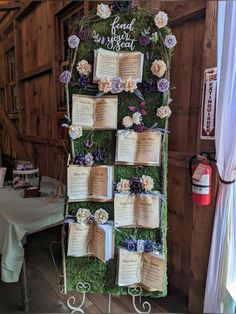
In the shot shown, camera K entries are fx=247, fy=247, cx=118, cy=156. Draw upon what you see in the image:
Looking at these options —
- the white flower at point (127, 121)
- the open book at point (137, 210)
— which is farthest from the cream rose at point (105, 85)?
the open book at point (137, 210)

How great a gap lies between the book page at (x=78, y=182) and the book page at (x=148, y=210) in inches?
11.1

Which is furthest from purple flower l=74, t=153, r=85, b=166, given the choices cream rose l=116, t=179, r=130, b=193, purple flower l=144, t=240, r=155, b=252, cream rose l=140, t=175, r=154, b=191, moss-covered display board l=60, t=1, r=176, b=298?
purple flower l=144, t=240, r=155, b=252

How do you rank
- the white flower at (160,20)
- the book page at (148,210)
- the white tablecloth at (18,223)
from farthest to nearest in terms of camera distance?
the white tablecloth at (18,223)
the book page at (148,210)
the white flower at (160,20)

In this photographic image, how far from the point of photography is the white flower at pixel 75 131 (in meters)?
1.25

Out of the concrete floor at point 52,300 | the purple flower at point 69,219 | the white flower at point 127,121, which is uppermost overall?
the white flower at point 127,121

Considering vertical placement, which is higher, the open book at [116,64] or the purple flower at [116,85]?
the open book at [116,64]

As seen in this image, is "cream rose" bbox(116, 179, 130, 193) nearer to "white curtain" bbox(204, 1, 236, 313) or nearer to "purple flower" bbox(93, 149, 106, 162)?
"purple flower" bbox(93, 149, 106, 162)

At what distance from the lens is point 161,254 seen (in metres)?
1.31

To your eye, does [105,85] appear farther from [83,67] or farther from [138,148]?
[138,148]

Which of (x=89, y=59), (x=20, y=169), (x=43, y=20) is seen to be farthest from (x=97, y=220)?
(x=43, y=20)

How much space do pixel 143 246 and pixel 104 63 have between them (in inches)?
38.2

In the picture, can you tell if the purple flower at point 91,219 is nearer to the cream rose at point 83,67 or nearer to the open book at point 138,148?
the open book at point 138,148

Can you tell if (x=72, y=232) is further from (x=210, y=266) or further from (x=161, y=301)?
(x=161, y=301)

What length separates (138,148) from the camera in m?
1.28
